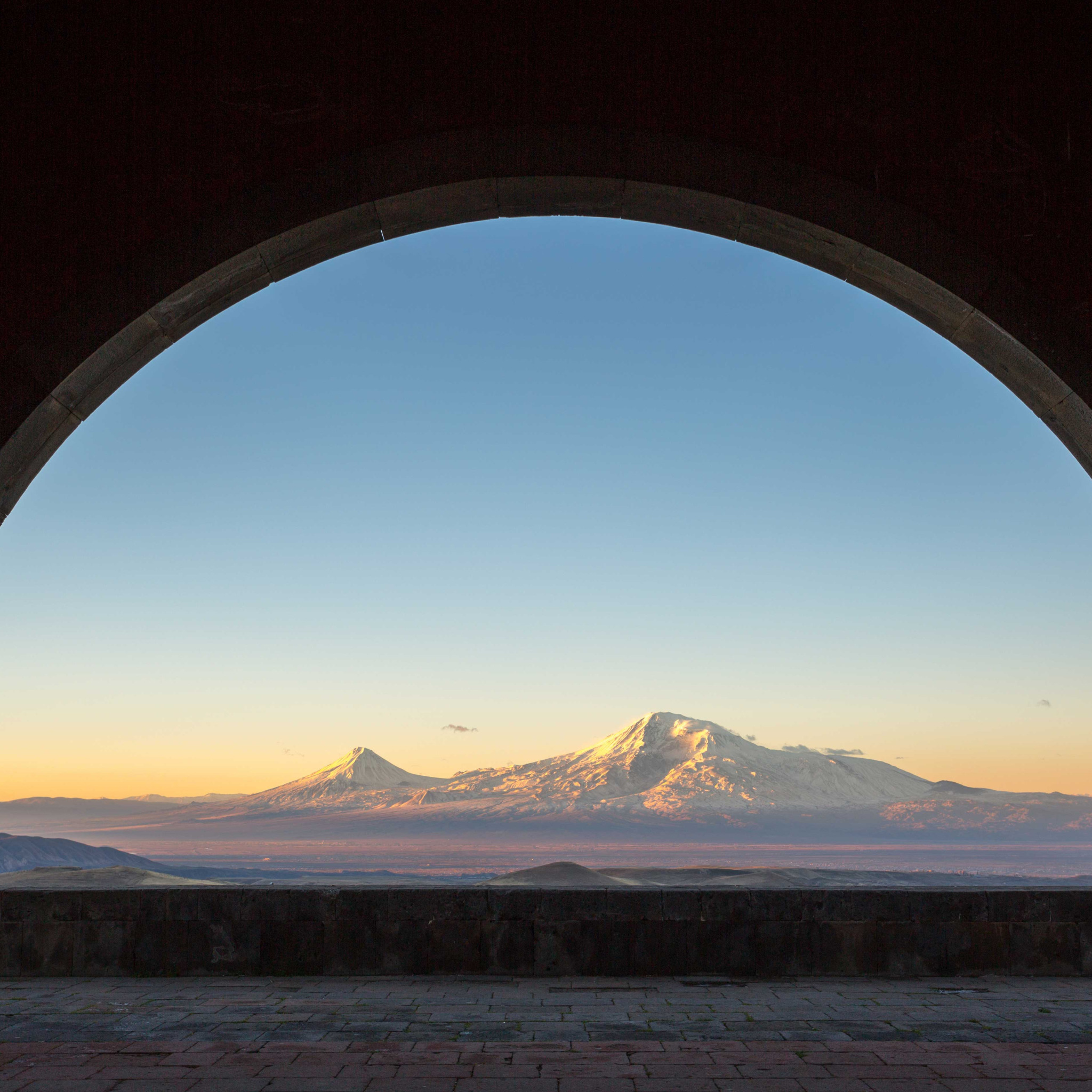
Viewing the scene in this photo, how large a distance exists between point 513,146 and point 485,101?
23cm

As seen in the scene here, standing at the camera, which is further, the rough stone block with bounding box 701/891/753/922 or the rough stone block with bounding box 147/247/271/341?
the rough stone block with bounding box 701/891/753/922

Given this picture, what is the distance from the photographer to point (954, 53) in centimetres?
406

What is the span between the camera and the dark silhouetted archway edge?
3.94m

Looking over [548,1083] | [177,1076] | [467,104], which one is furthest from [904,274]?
[177,1076]

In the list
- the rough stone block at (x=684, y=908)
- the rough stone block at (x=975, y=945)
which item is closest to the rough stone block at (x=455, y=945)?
the rough stone block at (x=684, y=908)

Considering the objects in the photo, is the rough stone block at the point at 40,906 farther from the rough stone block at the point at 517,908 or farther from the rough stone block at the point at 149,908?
the rough stone block at the point at 517,908

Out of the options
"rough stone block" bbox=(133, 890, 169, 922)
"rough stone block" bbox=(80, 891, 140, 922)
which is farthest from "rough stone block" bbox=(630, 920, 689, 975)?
"rough stone block" bbox=(80, 891, 140, 922)

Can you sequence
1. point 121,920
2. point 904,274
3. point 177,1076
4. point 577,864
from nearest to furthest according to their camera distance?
point 904,274, point 177,1076, point 121,920, point 577,864

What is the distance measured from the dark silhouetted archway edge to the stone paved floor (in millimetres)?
2763

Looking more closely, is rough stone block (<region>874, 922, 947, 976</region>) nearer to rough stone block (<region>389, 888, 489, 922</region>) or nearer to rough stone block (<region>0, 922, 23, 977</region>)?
rough stone block (<region>389, 888, 489, 922</region>)

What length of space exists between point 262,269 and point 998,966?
23.2 feet

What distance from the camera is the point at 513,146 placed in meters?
4.09

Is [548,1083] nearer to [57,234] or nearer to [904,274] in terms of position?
[904,274]

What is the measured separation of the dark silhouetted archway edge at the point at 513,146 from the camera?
3.94m
